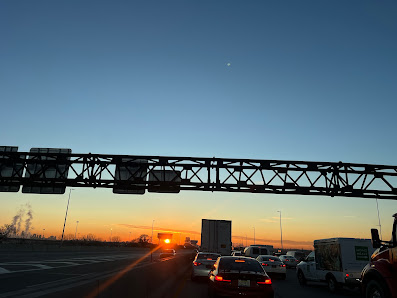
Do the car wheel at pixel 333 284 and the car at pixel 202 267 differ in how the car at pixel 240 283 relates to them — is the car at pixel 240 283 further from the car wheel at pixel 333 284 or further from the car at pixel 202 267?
→ the car wheel at pixel 333 284

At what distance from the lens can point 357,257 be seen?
14188 millimetres

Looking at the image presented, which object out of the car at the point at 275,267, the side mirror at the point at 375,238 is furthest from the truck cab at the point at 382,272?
the car at the point at 275,267

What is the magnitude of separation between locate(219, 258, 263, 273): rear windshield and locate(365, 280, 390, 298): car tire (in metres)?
2.71

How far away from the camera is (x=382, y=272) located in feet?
24.9

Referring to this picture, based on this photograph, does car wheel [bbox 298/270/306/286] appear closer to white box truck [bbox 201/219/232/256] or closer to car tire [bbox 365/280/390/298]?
car tire [bbox 365/280/390/298]

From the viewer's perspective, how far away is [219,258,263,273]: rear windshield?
936cm

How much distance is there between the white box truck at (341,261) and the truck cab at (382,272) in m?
5.38

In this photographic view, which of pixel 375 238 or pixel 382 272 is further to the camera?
pixel 375 238

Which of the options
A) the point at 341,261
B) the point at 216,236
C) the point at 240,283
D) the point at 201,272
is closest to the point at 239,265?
the point at 240,283

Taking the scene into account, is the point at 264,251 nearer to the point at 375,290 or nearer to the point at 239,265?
the point at 239,265

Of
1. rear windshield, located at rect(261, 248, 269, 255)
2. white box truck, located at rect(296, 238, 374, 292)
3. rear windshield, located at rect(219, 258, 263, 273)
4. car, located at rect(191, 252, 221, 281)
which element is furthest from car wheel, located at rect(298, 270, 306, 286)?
rear windshield, located at rect(261, 248, 269, 255)

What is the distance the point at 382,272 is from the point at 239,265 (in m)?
3.72

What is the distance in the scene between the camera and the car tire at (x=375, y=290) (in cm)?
742

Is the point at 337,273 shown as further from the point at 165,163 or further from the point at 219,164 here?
the point at 165,163
